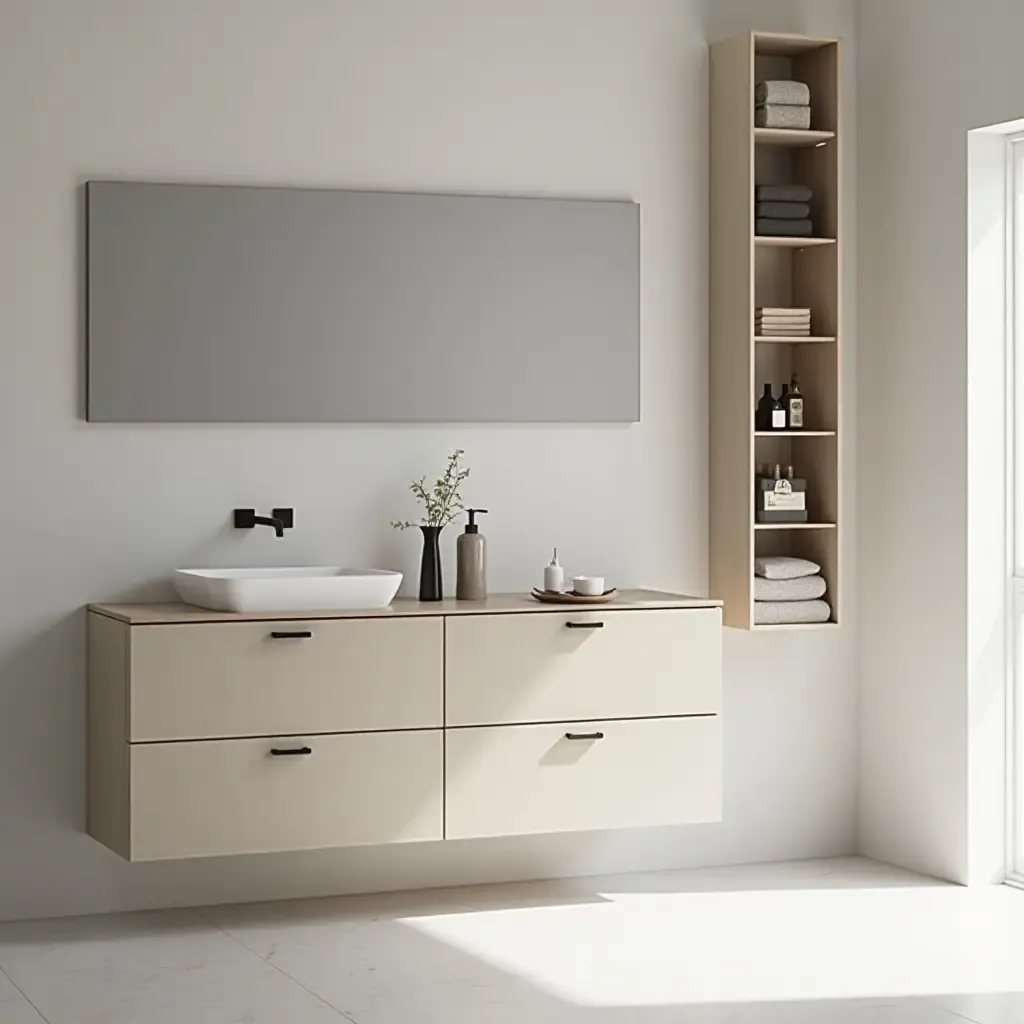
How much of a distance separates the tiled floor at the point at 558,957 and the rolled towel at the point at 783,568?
2.89ft

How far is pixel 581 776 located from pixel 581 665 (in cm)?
29

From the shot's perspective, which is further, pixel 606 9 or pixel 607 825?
pixel 606 9

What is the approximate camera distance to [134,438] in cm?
461

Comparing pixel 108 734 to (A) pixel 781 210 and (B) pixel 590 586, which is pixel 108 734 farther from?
(A) pixel 781 210

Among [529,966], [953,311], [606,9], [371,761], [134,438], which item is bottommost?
[529,966]

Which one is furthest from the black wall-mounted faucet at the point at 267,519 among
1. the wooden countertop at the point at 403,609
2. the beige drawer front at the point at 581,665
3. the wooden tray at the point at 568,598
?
the wooden tray at the point at 568,598

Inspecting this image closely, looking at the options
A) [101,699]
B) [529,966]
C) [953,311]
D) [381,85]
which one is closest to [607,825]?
[529,966]

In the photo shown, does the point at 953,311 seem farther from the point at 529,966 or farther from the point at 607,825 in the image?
the point at 529,966

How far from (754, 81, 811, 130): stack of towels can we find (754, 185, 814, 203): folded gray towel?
A: 18cm

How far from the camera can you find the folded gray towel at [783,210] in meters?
5.04

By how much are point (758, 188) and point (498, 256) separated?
795mm

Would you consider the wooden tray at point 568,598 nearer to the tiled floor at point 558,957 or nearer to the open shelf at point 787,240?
the tiled floor at point 558,957

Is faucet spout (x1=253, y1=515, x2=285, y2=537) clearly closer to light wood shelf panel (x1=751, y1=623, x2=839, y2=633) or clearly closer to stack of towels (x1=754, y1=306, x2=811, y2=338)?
light wood shelf panel (x1=751, y1=623, x2=839, y2=633)

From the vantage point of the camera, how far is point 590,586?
4.63m
